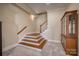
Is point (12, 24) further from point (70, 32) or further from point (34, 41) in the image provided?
point (70, 32)

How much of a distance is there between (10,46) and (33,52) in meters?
0.60

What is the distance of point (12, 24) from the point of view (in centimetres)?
218

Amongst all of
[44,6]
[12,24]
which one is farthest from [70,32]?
[12,24]

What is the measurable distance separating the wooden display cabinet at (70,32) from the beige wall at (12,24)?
0.86 meters

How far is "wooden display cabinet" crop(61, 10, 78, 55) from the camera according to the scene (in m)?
2.17

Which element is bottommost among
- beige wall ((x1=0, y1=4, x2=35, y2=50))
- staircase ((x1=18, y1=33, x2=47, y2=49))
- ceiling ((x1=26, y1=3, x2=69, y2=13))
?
staircase ((x1=18, y1=33, x2=47, y2=49))

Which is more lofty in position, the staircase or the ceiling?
the ceiling

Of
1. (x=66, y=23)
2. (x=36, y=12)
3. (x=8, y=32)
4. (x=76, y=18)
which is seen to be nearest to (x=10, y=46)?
(x=8, y=32)

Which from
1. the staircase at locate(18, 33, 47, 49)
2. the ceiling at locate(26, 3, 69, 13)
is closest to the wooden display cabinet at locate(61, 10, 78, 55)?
the ceiling at locate(26, 3, 69, 13)

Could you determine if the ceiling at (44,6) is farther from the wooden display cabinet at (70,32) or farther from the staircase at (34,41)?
the staircase at (34,41)

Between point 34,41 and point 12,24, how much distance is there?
0.70 meters

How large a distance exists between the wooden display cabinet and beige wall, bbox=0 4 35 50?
33.7 inches

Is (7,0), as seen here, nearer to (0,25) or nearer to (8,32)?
(0,25)

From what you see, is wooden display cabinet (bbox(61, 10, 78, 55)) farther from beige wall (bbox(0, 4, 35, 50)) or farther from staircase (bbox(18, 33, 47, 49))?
beige wall (bbox(0, 4, 35, 50))
